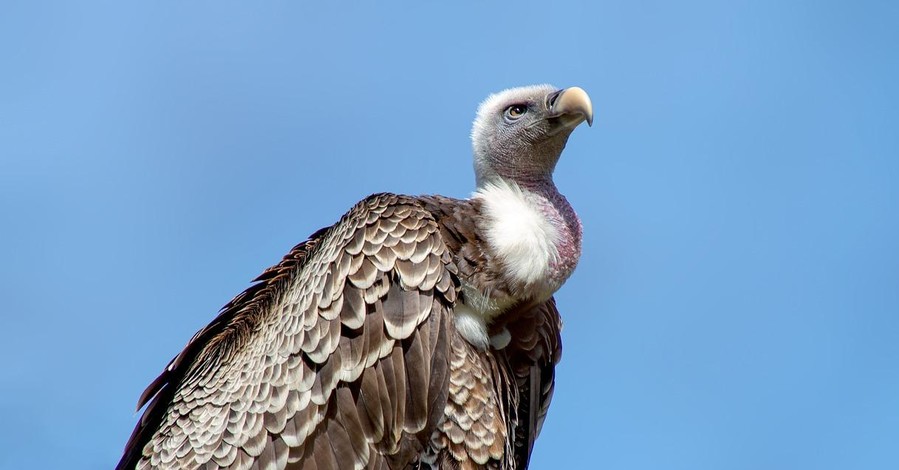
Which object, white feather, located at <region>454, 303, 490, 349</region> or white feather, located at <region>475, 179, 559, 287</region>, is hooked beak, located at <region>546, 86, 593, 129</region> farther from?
white feather, located at <region>454, 303, 490, 349</region>

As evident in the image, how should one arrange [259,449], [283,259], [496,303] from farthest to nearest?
[283,259] → [496,303] → [259,449]

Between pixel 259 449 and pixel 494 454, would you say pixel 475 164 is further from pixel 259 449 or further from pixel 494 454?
pixel 259 449

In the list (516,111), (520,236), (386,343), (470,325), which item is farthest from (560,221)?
(386,343)

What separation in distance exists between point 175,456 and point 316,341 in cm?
121

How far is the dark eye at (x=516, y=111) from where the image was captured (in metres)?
8.72

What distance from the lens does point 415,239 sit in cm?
748

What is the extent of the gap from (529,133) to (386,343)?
7.10 ft

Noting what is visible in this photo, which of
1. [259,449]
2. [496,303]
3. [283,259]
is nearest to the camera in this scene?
[259,449]

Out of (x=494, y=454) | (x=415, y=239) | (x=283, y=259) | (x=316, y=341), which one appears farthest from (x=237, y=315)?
(x=494, y=454)

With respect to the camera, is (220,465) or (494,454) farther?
(494,454)

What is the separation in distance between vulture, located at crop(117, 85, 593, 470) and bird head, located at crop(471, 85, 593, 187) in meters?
0.02

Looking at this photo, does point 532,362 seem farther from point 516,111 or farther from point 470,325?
point 516,111

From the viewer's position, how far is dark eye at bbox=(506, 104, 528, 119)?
8719 mm

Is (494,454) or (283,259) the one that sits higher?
(283,259)
